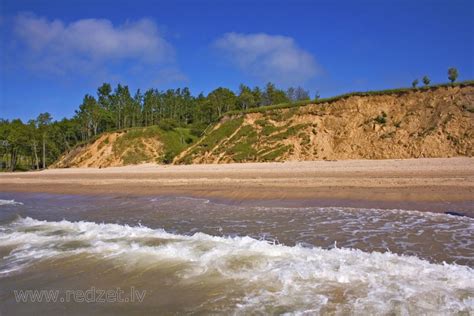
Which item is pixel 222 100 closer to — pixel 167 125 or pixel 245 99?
pixel 245 99

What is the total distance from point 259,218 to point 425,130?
22.5 m

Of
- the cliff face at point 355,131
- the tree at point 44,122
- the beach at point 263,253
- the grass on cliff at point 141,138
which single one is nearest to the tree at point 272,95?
the grass on cliff at point 141,138

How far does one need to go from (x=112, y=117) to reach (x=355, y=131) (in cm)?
5479

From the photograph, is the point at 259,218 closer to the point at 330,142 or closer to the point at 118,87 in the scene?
the point at 330,142

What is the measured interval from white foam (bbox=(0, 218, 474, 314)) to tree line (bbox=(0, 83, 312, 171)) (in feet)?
157

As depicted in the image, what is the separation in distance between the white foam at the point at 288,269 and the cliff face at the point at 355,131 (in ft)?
73.7

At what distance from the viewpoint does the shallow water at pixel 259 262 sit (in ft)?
15.0

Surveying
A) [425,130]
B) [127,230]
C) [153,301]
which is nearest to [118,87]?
[425,130]

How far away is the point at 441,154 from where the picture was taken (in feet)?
80.6

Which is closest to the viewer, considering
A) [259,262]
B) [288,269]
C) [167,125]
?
[288,269]

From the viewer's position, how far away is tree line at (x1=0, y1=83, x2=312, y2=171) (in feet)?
197

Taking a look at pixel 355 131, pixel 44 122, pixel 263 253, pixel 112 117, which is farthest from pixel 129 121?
pixel 263 253

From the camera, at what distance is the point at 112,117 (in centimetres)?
7106

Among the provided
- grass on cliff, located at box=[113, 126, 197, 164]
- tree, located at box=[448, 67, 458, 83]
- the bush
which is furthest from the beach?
the bush
